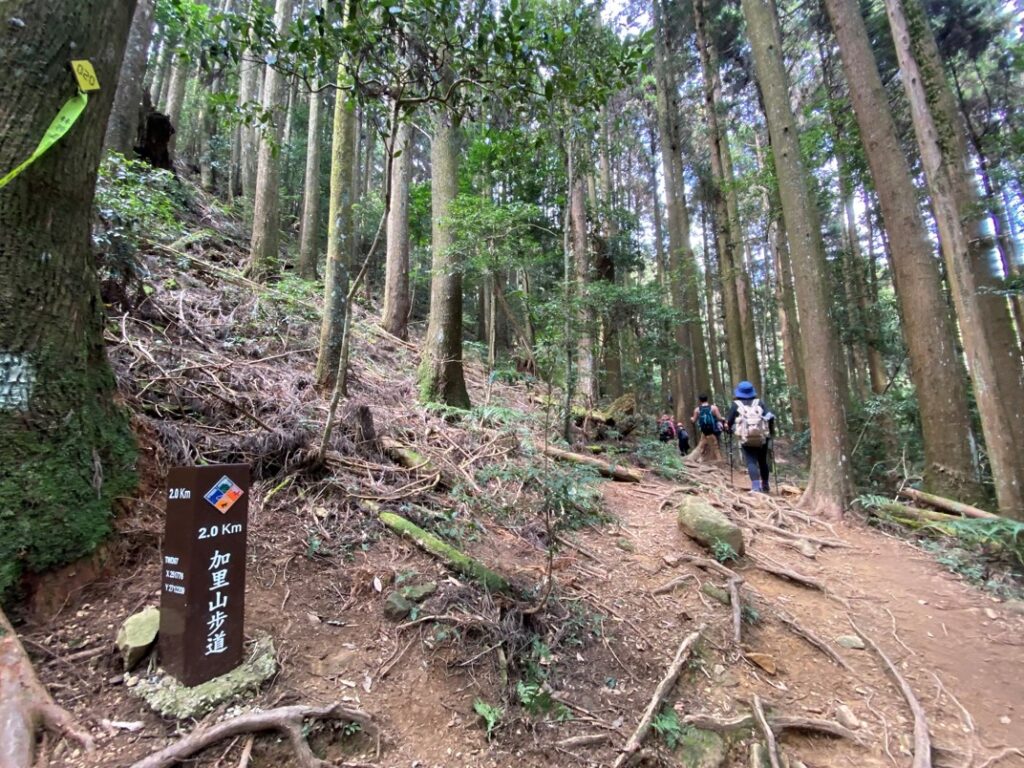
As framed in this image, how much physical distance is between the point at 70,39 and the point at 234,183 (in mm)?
18841

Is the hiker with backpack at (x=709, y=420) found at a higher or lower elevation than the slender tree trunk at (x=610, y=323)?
lower

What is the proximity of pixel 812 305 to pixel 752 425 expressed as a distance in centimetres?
201

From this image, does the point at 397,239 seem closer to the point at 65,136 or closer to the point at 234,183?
the point at 65,136

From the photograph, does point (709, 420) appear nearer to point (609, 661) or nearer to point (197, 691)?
point (609, 661)

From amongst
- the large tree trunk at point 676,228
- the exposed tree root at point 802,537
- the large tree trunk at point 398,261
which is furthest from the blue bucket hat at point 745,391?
the large tree trunk at point 398,261

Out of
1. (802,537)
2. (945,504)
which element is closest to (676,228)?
(945,504)

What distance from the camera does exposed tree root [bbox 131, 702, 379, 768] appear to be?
205 cm

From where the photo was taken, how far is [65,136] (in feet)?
8.46

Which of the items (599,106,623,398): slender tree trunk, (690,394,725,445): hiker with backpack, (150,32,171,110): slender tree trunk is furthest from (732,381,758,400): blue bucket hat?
(150,32,171,110): slender tree trunk

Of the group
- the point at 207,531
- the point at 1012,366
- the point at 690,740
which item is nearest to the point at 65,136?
the point at 207,531

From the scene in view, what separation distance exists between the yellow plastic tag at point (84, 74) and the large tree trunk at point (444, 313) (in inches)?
201

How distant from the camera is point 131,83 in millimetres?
6727

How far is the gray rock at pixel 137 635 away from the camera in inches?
93.4

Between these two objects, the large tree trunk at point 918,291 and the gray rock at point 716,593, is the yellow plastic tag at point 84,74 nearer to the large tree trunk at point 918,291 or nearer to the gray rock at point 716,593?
the gray rock at point 716,593
